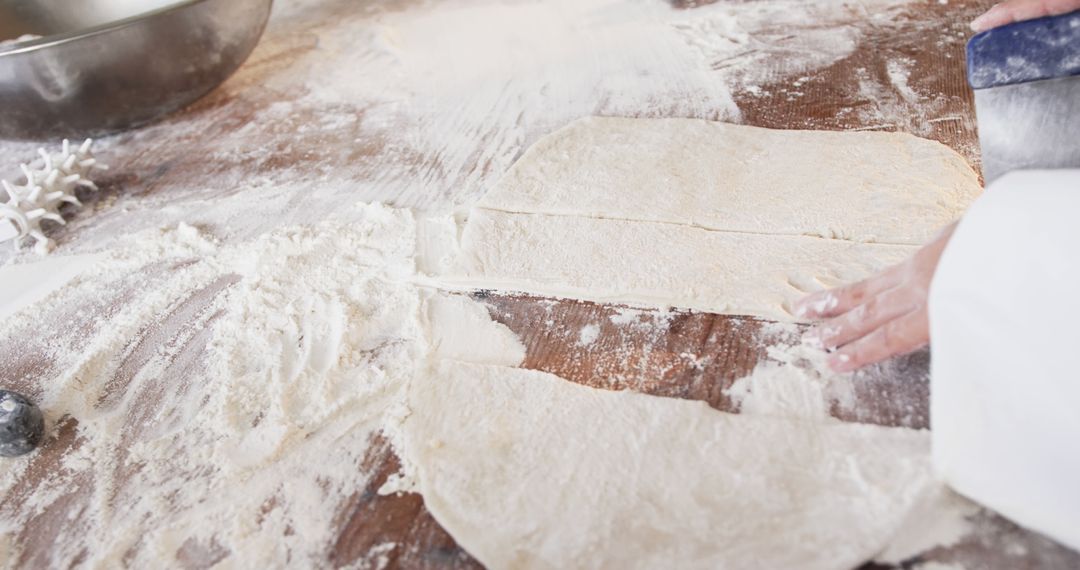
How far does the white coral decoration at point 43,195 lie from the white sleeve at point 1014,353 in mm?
1945

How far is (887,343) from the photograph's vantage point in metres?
1.08

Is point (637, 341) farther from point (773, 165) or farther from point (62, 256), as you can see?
point (62, 256)

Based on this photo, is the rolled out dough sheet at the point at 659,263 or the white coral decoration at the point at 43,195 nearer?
the rolled out dough sheet at the point at 659,263

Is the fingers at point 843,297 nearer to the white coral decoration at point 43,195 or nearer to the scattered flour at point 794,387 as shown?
the scattered flour at point 794,387

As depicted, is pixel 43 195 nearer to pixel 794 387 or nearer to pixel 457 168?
pixel 457 168

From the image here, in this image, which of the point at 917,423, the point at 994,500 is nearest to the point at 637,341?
the point at 917,423

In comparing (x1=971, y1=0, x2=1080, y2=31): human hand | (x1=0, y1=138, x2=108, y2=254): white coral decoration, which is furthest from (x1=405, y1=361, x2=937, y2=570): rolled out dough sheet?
(x1=0, y1=138, x2=108, y2=254): white coral decoration

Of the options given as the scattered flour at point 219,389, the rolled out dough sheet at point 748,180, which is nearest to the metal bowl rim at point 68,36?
the scattered flour at point 219,389

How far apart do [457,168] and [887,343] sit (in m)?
1.13

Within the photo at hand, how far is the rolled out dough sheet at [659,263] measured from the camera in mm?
1317

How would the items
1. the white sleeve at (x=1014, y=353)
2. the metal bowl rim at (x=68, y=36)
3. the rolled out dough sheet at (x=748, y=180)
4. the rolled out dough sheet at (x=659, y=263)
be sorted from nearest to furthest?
the white sleeve at (x=1014, y=353) < the rolled out dough sheet at (x=659, y=263) < the rolled out dough sheet at (x=748, y=180) < the metal bowl rim at (x=68, y=36)

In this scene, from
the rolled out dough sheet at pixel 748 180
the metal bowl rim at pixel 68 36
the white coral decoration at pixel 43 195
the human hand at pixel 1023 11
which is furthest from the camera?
the metal bowl rim at pixel 68 36

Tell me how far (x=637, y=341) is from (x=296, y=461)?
0.61m

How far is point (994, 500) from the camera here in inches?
35.6
